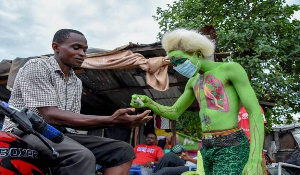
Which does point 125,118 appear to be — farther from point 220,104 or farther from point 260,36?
point 260,36

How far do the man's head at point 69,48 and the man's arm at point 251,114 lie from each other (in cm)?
125

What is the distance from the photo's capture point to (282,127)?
15977 mm

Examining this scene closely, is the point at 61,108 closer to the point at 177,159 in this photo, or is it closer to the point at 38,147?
the point at 38,147

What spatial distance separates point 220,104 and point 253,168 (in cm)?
58

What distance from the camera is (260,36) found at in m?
10.8

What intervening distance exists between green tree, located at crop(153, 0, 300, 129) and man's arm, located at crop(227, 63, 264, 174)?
21.3 feet

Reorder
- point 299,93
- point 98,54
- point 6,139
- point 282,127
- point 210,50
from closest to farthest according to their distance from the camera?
1. point 6,139
2. point 210,50
3. point 98,54
4. point 299,93
5. point 282,127

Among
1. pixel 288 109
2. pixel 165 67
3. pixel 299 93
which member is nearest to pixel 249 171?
pixel 165 67

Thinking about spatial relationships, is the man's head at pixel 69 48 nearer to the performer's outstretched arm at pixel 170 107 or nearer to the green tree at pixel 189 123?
the performer's outstretched arm at pixel 170 107

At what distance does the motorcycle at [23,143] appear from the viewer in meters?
1.44

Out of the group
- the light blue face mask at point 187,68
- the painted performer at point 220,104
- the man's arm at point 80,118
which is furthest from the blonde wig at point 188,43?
the man's arm at point 80,118

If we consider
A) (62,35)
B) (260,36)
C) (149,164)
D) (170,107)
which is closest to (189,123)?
(260,36)

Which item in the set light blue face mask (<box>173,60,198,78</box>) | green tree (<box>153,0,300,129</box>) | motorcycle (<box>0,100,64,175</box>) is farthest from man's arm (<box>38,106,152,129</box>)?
green tree (<box>153,0,300,129</box>)

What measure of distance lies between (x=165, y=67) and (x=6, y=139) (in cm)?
418
